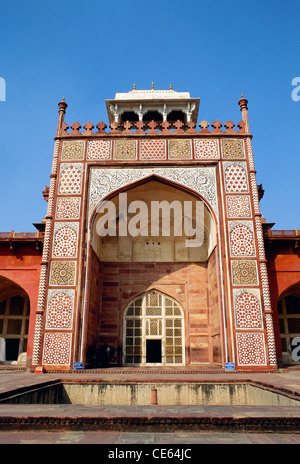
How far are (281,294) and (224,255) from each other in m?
2.77

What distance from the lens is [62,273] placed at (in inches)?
360

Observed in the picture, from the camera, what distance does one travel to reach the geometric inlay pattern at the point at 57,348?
8469mm

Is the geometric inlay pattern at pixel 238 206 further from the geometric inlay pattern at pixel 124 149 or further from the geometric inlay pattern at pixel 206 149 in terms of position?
the geometric inlay pattern at pixel 124 149

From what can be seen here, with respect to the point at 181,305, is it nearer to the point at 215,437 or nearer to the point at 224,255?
the point at 224,255

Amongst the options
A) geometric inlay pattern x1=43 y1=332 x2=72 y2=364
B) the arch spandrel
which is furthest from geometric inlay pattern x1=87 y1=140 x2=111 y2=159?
geometric inlay pattern x1=43 y1=332 x2=72 y2=364

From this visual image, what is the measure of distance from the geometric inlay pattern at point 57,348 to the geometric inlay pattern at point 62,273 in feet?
4.20

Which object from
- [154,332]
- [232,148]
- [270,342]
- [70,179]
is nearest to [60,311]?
[154,332]

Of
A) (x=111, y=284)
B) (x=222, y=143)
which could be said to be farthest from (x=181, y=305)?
(x=222, y=143)

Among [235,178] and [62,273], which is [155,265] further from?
[235,178]

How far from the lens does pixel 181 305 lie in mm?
11062

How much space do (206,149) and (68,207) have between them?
14.0 feet

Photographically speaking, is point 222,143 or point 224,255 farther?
point 222,143

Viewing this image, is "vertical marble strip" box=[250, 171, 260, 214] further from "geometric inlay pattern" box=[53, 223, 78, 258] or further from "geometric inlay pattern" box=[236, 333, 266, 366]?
"geometric inlay pattern" box=[53, 223, 78, 258]

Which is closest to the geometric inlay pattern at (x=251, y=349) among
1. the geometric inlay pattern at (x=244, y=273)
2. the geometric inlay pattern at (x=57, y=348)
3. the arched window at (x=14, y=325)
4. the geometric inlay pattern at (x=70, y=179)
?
the geometric inlay pattern at (x=244, y=273)
